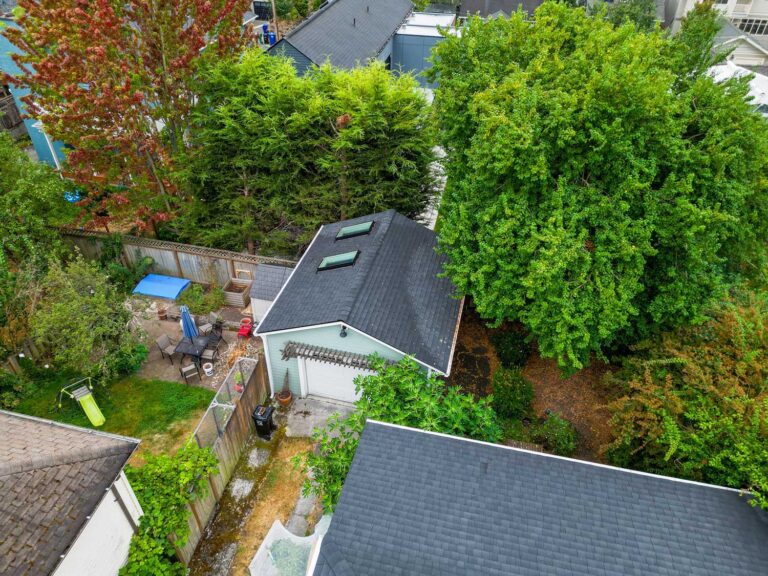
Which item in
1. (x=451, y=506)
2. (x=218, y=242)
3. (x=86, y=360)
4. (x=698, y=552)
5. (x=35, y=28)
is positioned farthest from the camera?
(x=218, y=242)

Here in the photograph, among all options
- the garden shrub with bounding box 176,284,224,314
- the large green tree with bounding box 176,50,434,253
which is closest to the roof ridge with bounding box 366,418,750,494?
the garden shrub with bounding box 176,284,224,314

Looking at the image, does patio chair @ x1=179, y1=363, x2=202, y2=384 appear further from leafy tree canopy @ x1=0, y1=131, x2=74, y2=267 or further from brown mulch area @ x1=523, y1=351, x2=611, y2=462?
brown mulch area @ x1=523, y1=351, x2=611, y2=462

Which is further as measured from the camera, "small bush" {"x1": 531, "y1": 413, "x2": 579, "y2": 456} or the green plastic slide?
the green plastic slide

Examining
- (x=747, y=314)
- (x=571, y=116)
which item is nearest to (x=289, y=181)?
(x=571, y=116)

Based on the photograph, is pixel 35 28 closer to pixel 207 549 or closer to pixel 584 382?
pixel 207 549

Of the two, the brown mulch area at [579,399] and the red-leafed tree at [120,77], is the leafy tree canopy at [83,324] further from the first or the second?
the brown mulch area at [579,399]

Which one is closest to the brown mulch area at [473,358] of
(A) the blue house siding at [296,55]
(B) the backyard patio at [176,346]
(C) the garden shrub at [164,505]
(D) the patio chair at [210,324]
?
(B) the backyard patio at [176,346]
